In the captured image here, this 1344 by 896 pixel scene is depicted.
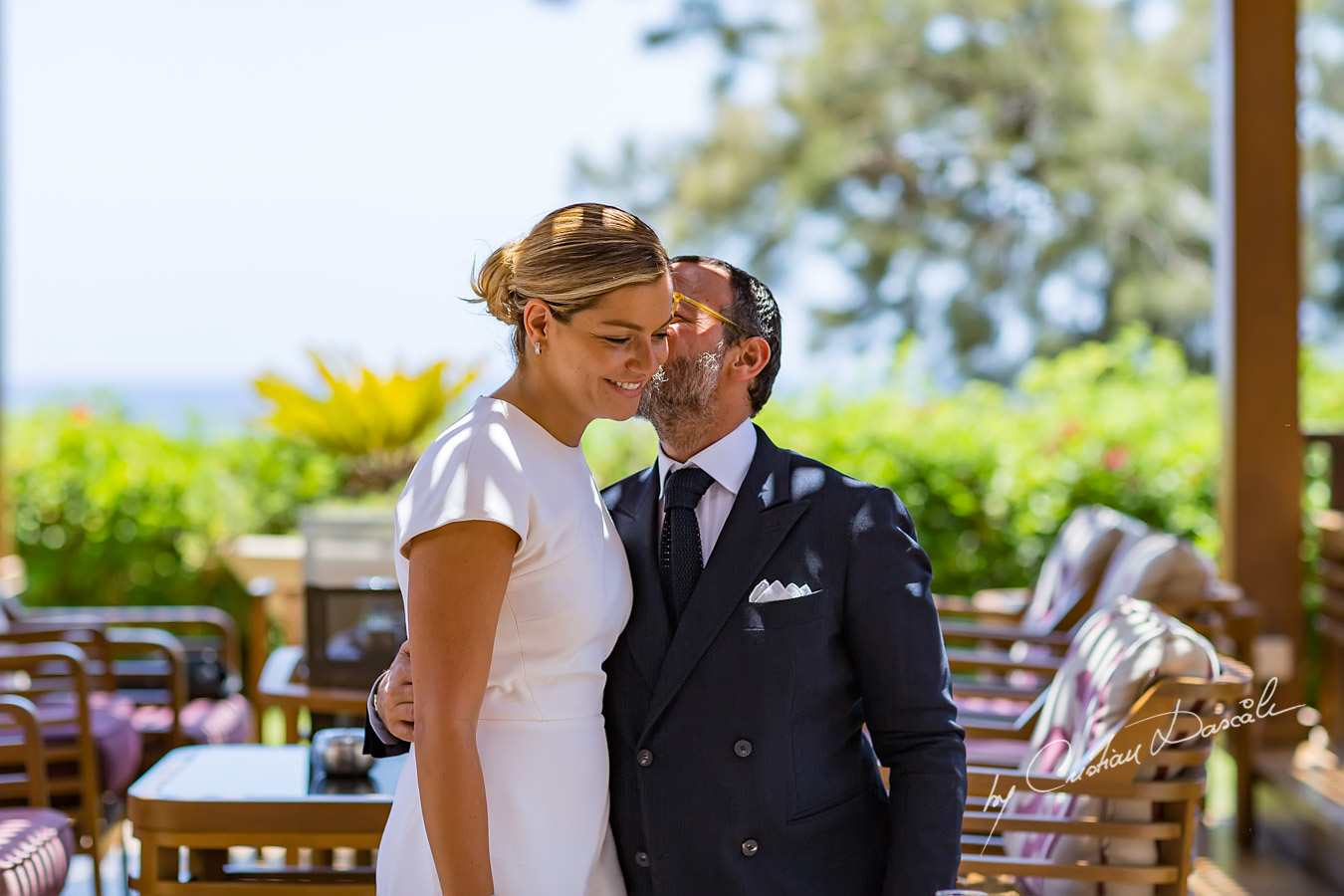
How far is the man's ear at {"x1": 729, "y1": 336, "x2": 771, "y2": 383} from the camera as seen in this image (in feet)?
6.41

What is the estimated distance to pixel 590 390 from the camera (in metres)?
1.69

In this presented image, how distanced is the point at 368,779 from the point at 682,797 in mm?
904

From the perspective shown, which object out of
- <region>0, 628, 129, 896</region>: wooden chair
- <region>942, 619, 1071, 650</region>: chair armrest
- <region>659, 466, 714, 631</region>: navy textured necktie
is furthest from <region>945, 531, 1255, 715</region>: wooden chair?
<region>0, 628, 129, 896</region>: wooden chair

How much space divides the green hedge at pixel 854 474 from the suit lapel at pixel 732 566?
3.89m

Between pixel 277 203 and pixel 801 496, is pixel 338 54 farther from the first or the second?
pixel 801 496

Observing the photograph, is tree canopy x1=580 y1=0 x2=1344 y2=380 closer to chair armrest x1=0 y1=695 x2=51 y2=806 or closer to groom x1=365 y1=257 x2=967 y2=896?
chair armrest x1=0 y1=695 x2=51 y2=806

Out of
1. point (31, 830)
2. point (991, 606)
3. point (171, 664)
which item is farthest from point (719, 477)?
point (991, 606)

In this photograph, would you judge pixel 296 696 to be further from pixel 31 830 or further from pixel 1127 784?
pixel 1127 784

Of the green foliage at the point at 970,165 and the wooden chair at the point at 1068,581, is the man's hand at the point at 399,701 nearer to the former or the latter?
the wooden chair at the point at 1068,581

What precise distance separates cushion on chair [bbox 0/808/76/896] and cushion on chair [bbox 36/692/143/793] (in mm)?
612

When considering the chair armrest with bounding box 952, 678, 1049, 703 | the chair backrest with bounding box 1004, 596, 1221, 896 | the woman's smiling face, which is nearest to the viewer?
the woman's smiling face

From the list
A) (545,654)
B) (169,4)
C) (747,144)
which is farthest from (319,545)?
(169,4)

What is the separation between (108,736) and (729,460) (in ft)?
8.47

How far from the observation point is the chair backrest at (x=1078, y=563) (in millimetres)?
3992
